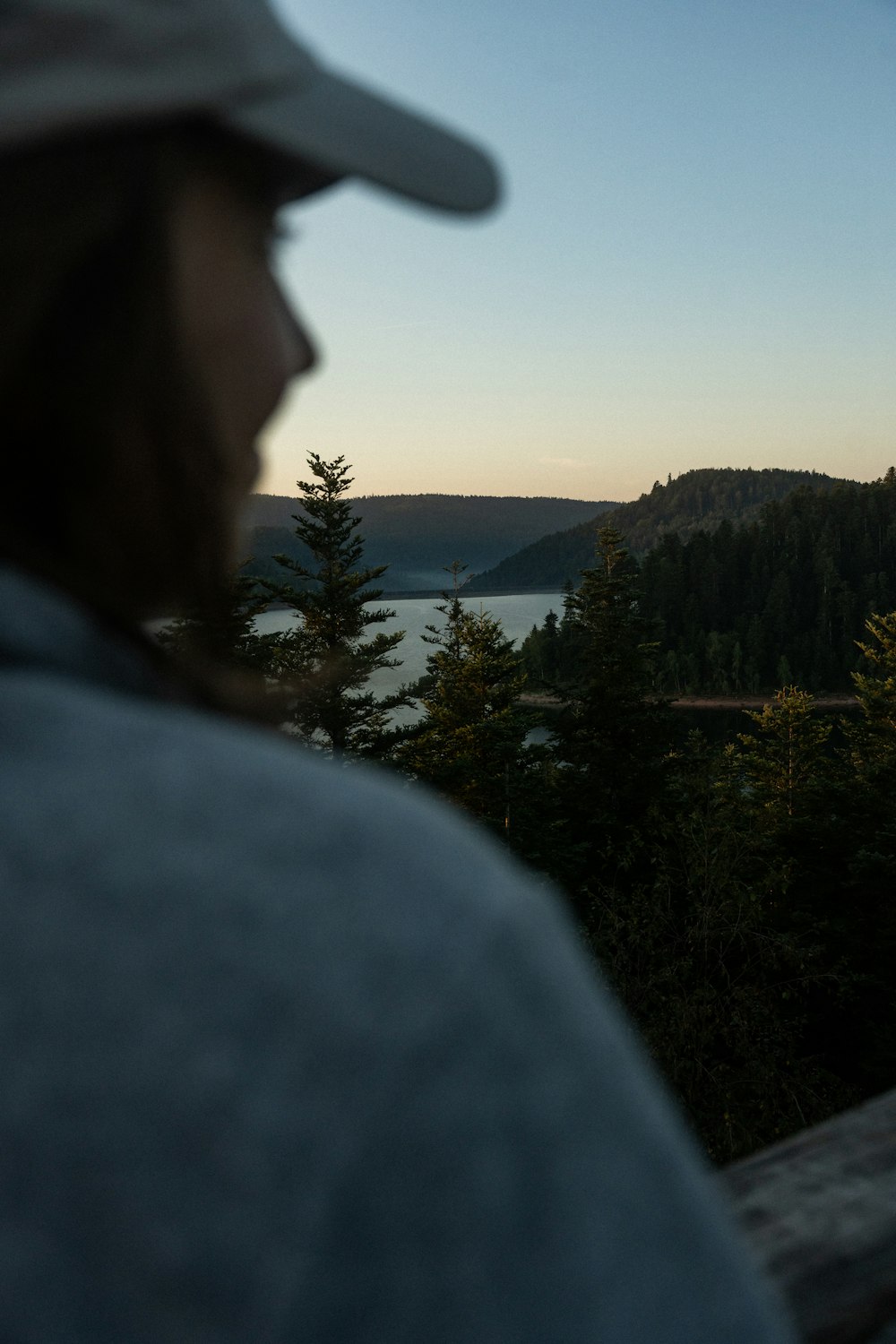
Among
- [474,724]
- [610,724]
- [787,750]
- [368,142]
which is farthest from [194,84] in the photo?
[787,750]

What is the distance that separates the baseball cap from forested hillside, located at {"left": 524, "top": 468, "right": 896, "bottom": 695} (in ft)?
257

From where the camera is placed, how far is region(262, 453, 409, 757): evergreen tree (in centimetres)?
2731

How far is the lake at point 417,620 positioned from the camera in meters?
31.4

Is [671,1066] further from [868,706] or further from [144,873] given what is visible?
[868,706]

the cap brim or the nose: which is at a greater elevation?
the cap brim

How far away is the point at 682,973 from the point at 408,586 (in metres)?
155

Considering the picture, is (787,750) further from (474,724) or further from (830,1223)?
(830,1223)

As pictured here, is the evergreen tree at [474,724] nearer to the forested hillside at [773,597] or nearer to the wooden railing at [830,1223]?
the wooden railing at [830,1223]

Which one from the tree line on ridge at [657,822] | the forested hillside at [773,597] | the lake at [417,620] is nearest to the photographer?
the tree line on ridge at [657,822]

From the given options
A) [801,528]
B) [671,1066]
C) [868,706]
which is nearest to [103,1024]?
[671,1066]

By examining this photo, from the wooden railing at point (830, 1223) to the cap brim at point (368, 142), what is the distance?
1039 mm

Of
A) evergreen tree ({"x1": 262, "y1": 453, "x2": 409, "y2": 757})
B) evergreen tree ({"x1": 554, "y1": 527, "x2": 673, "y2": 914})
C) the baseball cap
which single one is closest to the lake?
evergreen tree ({"x1": 262, "y1": 453, "x2": 409, "y2": 757})

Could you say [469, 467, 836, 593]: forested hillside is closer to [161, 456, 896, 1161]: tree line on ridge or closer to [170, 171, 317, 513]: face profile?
[161, 456, 896, 1161]: tree line on ridge

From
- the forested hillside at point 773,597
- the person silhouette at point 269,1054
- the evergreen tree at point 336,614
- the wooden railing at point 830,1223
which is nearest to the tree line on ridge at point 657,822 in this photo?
the evergreen tree at point 336,614
